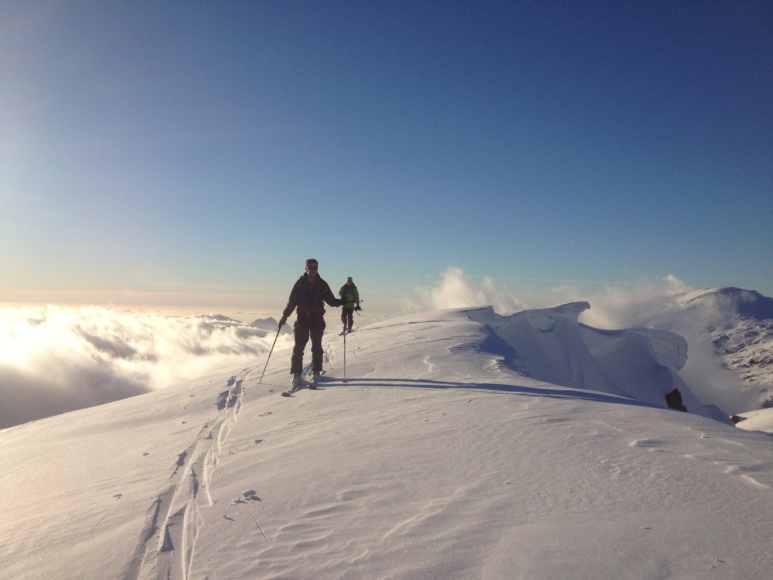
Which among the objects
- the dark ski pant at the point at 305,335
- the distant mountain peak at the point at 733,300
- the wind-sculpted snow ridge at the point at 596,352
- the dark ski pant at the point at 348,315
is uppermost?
the distant mountain peak at the point at 733,300

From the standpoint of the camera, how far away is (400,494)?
3.60 m

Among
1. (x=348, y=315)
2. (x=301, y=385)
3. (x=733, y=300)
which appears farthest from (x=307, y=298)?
(x=733, y=300)

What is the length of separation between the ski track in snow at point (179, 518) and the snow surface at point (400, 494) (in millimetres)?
18

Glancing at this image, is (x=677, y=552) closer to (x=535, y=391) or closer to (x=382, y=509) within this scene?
(x=382, y=509)

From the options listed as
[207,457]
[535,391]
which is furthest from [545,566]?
[535,391]

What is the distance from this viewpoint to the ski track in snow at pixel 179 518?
9.48 feet

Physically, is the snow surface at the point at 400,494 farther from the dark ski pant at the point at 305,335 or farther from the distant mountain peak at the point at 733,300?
the distant mountain peak at the point at 733,300

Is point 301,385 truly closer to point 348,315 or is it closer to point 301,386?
point 301,386

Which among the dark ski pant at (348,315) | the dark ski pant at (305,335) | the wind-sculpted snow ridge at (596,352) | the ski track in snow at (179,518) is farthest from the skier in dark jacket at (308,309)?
the wind-sculpted snow ridge at (596,352)

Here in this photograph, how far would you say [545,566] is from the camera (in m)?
2.47

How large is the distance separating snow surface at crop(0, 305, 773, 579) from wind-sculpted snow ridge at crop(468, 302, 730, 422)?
20.1m

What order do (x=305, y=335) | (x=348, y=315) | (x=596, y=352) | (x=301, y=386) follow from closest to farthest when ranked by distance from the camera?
1. (x=301, y=386)
2. (x=305, y=335)
3. (x=348, y=315)
4. (x=596, y=352)

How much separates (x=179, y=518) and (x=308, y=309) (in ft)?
19.2

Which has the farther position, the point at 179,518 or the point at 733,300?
the point at 733,300
